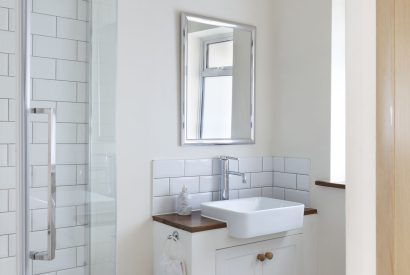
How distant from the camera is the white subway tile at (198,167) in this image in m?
2.63

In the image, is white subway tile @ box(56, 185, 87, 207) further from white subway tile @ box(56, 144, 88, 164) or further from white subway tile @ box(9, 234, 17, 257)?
white subway tile @ box(9, 234, 17, 257)

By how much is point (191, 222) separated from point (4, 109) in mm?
1126

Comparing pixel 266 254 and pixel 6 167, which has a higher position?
pixel 6 167

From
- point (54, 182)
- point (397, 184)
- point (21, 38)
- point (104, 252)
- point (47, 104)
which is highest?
point (21, 38)

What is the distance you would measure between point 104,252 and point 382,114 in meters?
1.54

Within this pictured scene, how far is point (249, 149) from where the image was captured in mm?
2959

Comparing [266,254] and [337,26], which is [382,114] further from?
[337,26]

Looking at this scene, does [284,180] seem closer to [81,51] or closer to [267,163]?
[267,163]

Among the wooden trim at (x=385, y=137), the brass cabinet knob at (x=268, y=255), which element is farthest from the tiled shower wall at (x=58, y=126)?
the wooden trim at (x=385, y=137)

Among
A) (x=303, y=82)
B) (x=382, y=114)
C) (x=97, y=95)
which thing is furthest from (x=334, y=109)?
(x=382, y=114)

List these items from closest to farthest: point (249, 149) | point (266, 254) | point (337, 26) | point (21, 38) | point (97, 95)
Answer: point (21, 38)
point (97, 95)
point (266, 254)
point (337, 26)
point (249, 149)

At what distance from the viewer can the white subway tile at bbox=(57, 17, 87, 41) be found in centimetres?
159

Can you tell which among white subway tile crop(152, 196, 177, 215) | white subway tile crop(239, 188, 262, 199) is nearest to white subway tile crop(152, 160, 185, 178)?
white subway tile crop(152, 196, 177, 215)

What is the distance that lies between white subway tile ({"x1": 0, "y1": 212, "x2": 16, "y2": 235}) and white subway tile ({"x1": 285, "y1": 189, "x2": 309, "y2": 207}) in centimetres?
187
